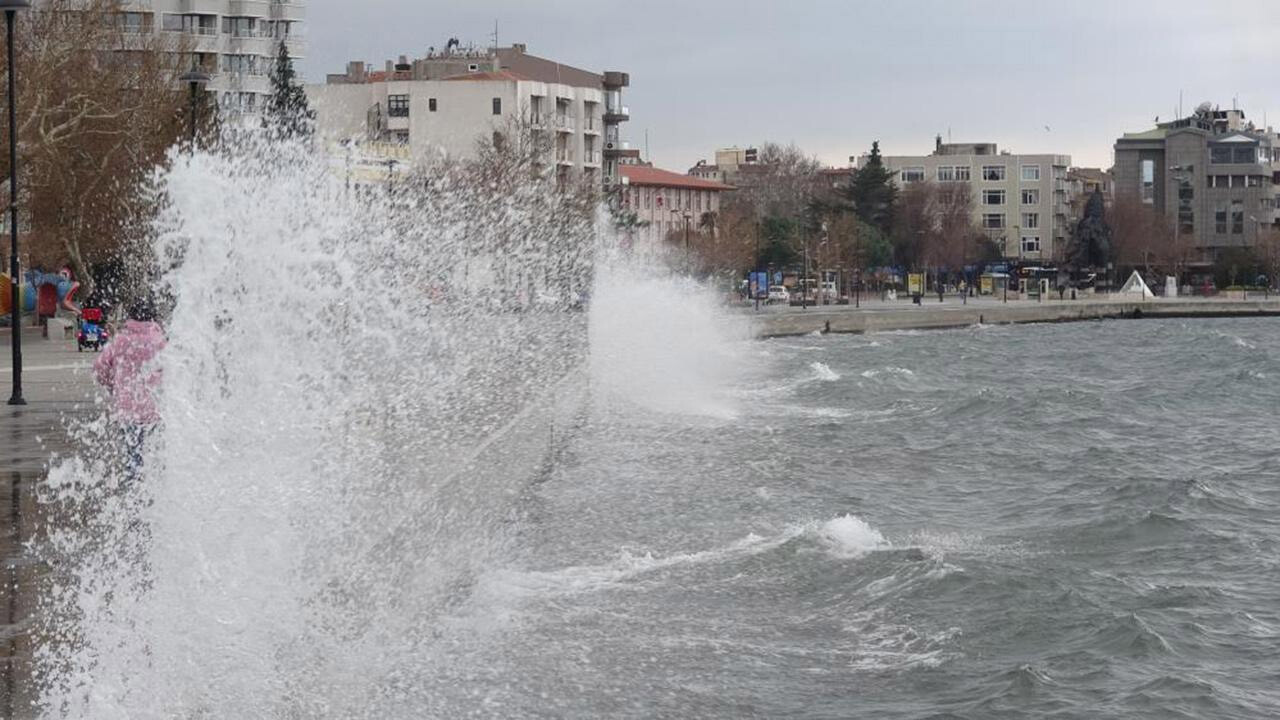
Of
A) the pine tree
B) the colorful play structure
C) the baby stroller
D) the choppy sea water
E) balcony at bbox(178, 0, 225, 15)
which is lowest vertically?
A: the choppy sea water

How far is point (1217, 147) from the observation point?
145 m

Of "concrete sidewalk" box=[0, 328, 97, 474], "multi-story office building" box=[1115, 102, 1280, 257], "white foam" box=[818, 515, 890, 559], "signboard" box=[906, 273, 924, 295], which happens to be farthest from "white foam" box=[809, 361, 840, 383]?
"multi-story office building" box=[1115, 102, 1280, 257]

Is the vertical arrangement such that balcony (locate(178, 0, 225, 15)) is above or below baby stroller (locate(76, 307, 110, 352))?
above

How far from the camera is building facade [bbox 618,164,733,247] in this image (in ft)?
390

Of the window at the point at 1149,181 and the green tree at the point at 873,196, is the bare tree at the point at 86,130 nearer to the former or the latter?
the green tree at the point at 873,196

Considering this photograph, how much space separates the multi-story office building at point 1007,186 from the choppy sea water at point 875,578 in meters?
125

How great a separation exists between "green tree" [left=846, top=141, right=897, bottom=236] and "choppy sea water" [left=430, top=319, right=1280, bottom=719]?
93.9 meters

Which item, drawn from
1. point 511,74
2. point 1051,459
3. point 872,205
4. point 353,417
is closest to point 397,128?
point 511,74

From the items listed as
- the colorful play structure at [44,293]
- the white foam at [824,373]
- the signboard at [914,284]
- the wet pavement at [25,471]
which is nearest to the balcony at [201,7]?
the colorful play structure at [44,293]

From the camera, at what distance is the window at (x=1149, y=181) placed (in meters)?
150

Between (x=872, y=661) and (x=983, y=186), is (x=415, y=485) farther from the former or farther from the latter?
(x=983, y=186)

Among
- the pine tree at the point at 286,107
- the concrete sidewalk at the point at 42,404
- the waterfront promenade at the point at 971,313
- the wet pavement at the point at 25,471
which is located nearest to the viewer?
the wet pavement at the point at 25,471

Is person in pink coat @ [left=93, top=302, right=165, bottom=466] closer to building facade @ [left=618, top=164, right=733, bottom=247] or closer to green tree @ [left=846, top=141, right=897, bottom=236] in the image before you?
building facade @ [left=618, top=164, right=733, bottom=247]

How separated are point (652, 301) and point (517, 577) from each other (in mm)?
45628
